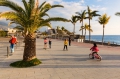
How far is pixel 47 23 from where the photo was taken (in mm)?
12086

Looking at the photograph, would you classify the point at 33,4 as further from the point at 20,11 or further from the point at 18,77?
the point at 18,77

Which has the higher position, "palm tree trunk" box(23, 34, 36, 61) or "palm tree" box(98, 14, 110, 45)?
"palm tree" box(98, 14, 110, 45)

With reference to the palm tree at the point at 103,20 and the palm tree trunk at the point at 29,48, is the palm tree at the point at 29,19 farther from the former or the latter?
the palm tree at the point at 103,20

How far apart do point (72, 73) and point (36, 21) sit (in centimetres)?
451

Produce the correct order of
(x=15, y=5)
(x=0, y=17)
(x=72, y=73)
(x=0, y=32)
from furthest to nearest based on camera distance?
(x=0, y=32)
(x=15, y=5)
(x=0, y=17)
(x=72, y=73)

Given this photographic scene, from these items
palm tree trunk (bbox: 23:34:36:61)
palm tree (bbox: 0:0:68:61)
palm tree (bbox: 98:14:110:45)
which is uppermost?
palm tree (bbox: 98:14:110:45)

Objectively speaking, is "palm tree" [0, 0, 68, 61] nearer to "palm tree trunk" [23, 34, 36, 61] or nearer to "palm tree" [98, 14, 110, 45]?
"palm tree trunk" [23, 34, 36, 61]

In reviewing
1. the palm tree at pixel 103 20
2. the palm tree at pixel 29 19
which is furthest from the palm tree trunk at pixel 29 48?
the palm tree at pixel 103 20

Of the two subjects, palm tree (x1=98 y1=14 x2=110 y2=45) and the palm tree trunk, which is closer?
the palm tree trunk

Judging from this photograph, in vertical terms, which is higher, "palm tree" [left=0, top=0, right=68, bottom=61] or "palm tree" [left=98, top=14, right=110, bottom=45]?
"palm tree" [left=98, top=14, right=110, bottom=45]

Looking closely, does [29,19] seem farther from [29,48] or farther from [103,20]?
[103,20]

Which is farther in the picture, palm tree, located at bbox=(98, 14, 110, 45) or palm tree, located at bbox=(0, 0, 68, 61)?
palm tree, located at bbox=(98, 14, 110, 45)

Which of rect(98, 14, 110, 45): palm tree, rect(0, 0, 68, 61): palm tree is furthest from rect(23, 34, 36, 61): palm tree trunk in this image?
rect(98, 14, 110, 45): palm tree

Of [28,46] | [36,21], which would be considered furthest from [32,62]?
[36,21]
